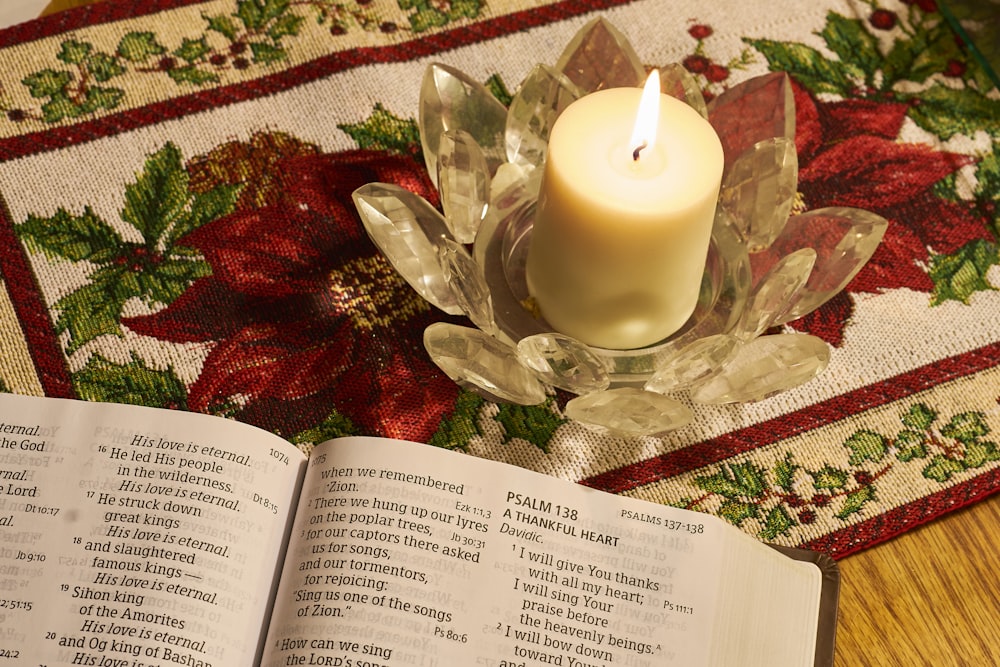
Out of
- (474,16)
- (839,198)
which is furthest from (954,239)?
(474,16)

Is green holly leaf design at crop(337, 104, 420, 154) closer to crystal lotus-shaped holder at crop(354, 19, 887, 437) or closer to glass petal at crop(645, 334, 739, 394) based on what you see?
crystal lotus-shaped holder at crop(354, 19, 887, 437)

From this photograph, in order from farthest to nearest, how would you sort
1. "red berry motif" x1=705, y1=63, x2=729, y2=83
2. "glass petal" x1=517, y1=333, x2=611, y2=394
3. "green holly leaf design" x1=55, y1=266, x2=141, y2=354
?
"red berry motif" x1=705, y1=63, x2=729, y2=83 → "green holly leaf design" x1=55, y1=266, x2=141, y2=354 → "glass petal" x1=517, y1=333, x2=611, y2=394

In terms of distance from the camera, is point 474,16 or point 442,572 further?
point 474,16

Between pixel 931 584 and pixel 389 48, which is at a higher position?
pixel 389 48

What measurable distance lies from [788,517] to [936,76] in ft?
1.04

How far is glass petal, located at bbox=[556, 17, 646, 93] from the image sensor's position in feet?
1.62

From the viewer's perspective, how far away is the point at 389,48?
0.61 m

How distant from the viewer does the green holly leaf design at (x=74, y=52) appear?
1.94 ft

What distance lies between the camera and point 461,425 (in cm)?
49

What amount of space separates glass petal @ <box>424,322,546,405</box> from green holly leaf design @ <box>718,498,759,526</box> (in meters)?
0.12

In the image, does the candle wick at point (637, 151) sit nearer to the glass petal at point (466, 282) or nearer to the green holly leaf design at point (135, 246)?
the glass petal at point (466, 282)

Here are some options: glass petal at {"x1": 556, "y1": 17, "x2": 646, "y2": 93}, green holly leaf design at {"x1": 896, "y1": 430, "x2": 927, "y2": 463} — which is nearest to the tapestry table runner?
green holly leaf design at {"x1": 896, "y1": 430, "x2": 927, "y2": 463}

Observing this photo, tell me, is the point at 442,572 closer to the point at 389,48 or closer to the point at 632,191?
the point at 632,191

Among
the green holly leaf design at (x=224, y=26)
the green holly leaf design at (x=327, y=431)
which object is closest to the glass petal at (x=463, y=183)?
the green holly leaf design at (x=327, y=431)
